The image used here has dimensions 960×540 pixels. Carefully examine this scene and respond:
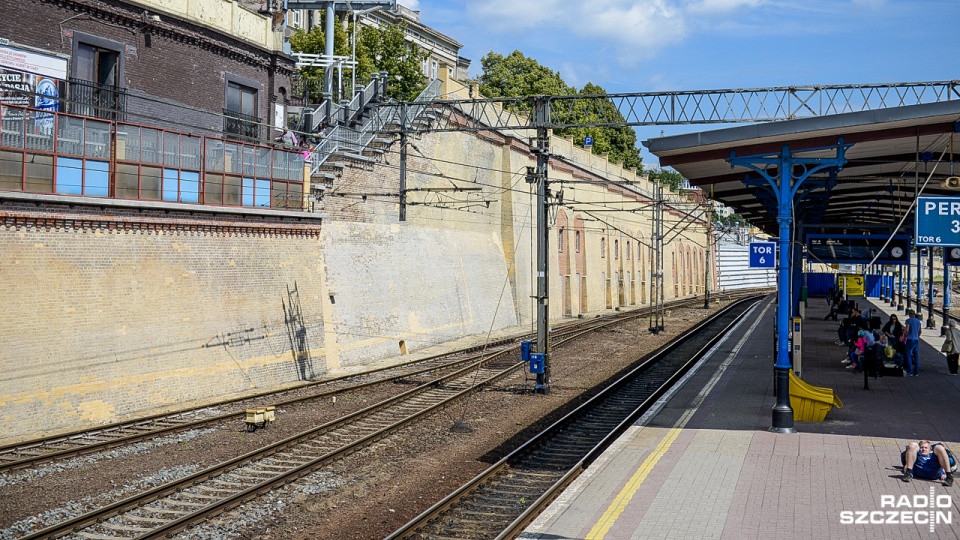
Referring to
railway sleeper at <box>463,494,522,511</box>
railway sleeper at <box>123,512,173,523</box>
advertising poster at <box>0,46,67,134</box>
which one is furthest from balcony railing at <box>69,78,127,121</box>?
railway sleeper at <box>463,494,522,511</box>

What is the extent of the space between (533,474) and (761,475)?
10.9 feet

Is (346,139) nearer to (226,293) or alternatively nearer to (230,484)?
(226,293)

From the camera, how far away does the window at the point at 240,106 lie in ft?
95.9

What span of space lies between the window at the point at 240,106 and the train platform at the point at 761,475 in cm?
1821

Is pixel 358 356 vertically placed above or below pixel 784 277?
below

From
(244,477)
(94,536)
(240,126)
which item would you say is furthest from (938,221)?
(240,126)

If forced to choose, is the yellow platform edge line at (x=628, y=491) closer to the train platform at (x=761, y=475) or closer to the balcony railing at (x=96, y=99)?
the train platform at (x=761, y=475)

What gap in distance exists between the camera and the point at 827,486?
11141 mm

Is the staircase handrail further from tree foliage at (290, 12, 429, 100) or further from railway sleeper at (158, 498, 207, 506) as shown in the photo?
railway sleeper at (158, 498, 207, 506)

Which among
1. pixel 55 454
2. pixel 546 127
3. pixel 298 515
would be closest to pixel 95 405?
pixel 55 454

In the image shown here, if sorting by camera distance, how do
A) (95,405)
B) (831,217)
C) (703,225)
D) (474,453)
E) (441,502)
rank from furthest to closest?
1. (703,225)
2. (831,217)
3. (95,405)
4. (474,453)
5. (441,502)

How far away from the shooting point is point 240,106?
98.2 ft

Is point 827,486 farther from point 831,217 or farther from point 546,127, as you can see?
point 831,217

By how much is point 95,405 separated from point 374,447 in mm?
5928
